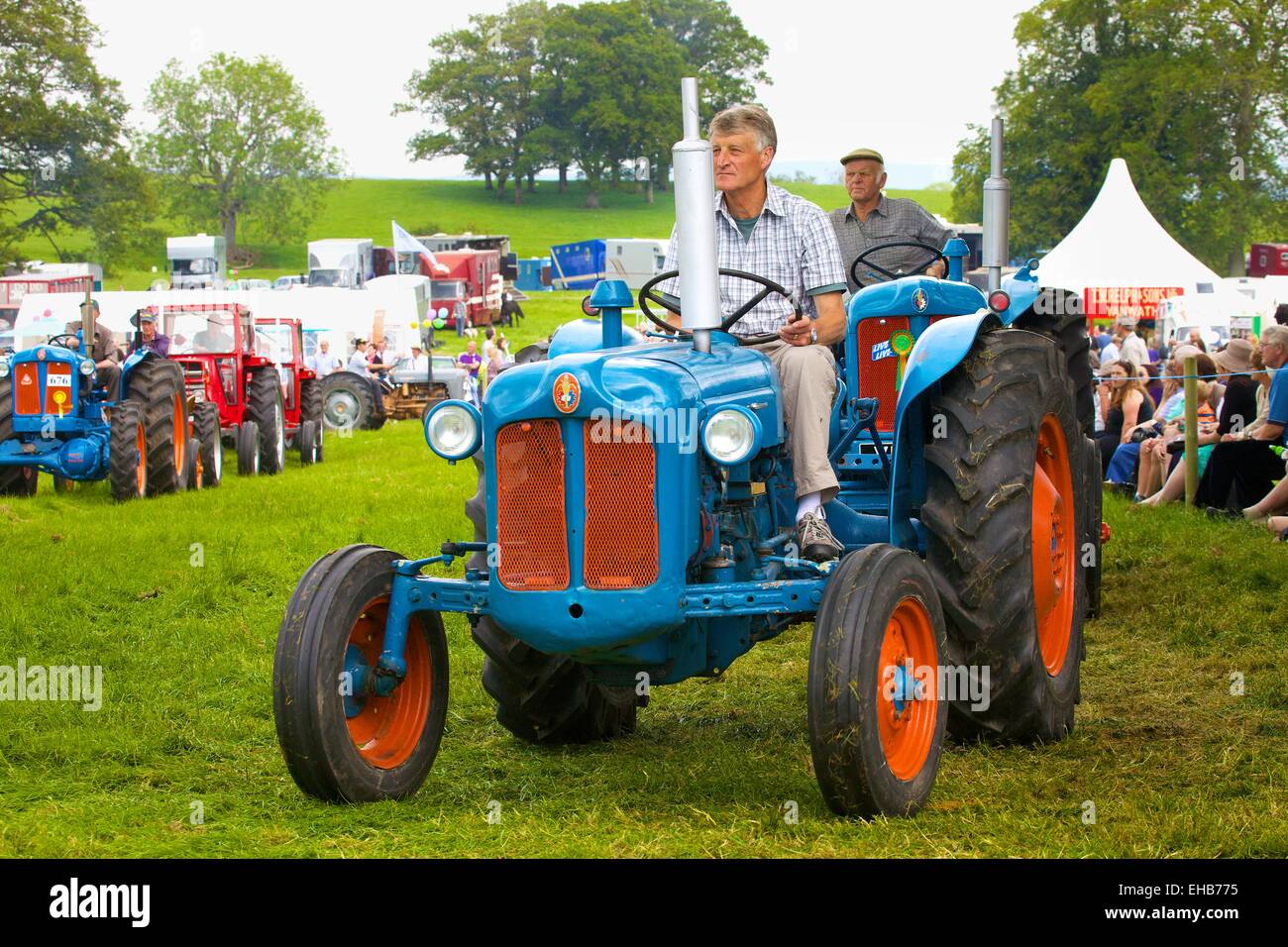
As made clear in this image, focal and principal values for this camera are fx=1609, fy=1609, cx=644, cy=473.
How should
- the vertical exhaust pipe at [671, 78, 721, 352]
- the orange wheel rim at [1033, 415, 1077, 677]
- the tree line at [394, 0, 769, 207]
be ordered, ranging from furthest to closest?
the tree line at [394, 0, 769, 207], the orange wheel rim at [1033, 415, 1077, 677], the vertical exhaust pipe at [671, 78, 721, 352]

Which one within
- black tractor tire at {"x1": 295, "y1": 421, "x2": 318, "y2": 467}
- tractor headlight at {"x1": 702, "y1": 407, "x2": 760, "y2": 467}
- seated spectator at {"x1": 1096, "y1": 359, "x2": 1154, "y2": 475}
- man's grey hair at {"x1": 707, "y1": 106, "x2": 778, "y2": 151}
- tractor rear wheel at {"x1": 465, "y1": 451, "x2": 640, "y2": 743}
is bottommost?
black tractor tire at {"x1": 295, "y1": 421, "x2": 318, "y2": 467}

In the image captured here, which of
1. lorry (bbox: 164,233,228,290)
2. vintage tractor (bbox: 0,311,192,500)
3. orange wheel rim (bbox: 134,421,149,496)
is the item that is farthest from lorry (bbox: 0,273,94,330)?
orange wheel rim (bbox: 134,421,149,496)

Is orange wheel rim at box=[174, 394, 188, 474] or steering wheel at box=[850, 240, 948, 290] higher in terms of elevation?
steering wheel at box=[850, 240, 948, 290]

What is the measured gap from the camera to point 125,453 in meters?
14.4

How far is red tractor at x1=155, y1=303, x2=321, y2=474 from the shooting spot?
18703 mm

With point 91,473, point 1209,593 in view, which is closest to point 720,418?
point 1209,593

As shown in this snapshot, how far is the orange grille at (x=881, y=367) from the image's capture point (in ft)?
22.6

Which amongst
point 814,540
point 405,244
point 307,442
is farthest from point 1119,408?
point 405,244

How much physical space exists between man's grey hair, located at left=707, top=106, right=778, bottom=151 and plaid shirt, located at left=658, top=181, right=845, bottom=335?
191mm

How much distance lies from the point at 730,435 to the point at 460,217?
7605 centimetres

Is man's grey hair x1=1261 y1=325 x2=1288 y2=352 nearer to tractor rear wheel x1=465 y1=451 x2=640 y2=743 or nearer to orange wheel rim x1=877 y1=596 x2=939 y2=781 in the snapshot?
tractor rear wheel x1=465 y1=451 x2=640 y2=743

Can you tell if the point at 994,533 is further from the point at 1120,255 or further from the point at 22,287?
the point at 22,287

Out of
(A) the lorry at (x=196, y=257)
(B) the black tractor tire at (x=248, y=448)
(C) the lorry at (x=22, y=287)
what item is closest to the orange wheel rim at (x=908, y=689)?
(B) the black tractor tire at (x=248, y=448)
